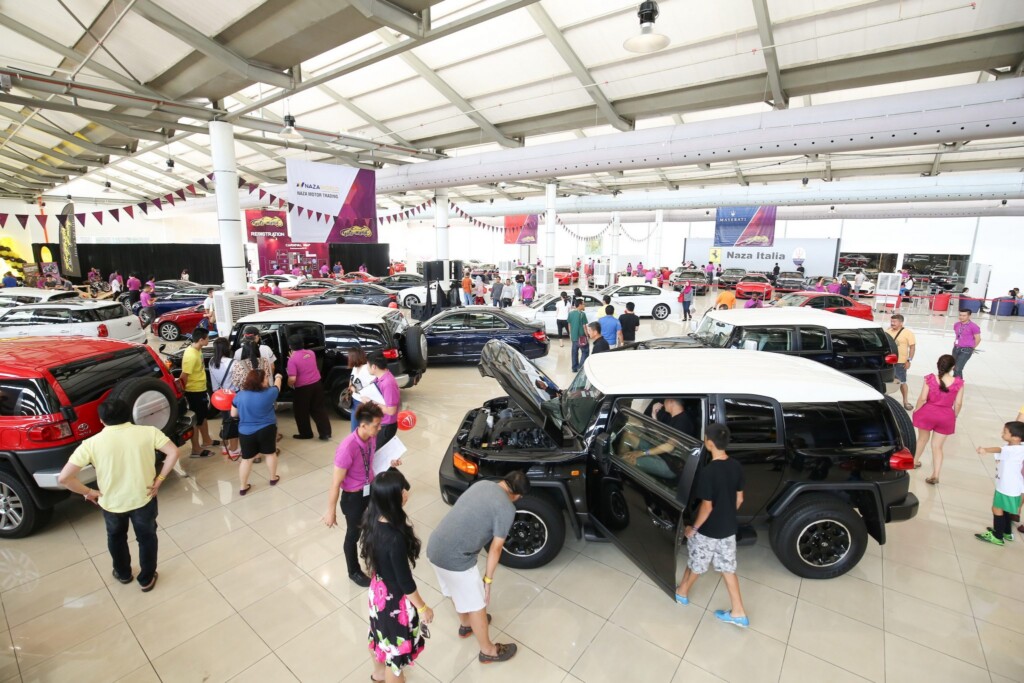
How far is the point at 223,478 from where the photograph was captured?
17.3ft

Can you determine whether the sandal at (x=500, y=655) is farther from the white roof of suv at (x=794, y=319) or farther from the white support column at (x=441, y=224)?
the white support column at (x=441, y=224)

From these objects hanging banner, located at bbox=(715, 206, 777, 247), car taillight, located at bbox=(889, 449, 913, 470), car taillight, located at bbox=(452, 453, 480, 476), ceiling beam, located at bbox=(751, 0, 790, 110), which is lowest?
car taillight, located at bbox=(452, 453, 480, 476)

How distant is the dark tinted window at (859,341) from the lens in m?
6.76

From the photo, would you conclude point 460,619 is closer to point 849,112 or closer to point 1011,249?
point 849,112

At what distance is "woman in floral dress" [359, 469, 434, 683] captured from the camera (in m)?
2.21

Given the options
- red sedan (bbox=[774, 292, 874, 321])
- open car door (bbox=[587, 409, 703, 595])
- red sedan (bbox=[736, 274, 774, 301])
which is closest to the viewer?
open car door (bbox=[587, 409, 703, 595])

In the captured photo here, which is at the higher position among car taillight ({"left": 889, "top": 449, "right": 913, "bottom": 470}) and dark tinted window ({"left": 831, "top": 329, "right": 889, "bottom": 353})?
dark tinted window ({"left": 831, "top": 329, "right": 889, "bottom": 353})

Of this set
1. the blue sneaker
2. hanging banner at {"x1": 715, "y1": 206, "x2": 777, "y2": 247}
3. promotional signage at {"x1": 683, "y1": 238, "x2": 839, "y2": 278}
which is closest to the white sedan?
hanging banner at {"x1": 715, "y1": 206, "x2": 777, "y2": 247}

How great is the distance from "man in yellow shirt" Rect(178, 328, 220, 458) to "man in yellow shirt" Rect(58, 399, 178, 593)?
222cm

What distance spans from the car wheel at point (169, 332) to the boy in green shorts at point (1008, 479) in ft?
51.2

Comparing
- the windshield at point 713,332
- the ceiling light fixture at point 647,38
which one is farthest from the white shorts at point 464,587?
the windshield at point 713,332

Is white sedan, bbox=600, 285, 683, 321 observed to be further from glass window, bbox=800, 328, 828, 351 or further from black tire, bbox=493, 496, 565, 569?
black tire, bbox=493, 496, 565, 569

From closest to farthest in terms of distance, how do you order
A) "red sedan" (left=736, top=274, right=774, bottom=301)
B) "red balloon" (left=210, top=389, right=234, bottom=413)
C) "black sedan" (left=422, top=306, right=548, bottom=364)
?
"red balloon" (left=210, top=389, right=234, bottom=413) → "black sedan" (left=422, top=306, right=548, bottom=364) → "red sedan" (left=736, top=274, right=774, bottom=301)

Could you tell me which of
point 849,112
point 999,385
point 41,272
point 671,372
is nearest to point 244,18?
point 671,372
